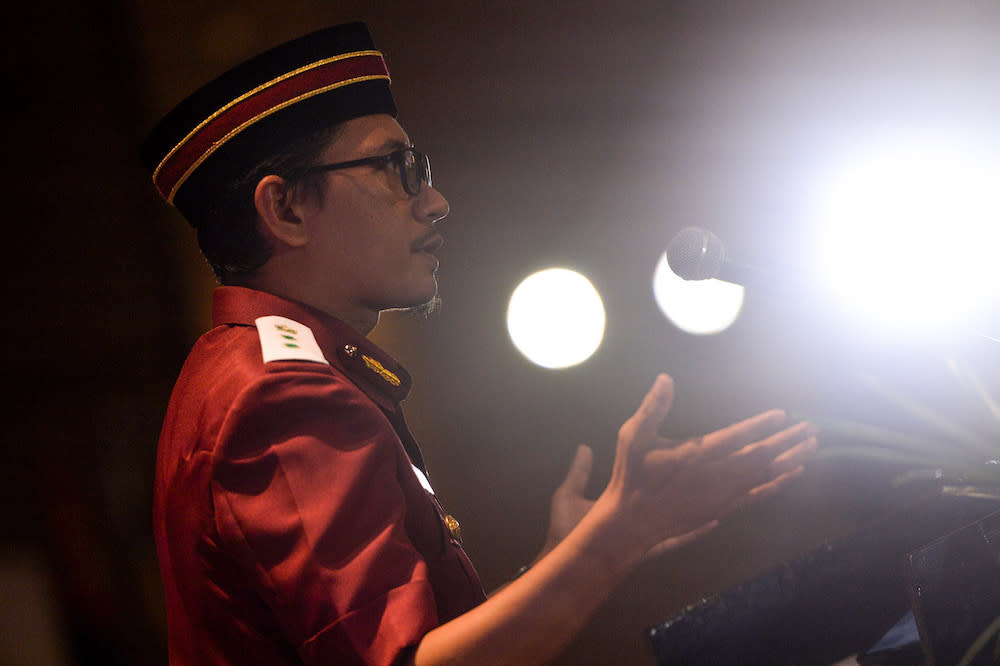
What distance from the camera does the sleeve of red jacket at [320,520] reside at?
64cm

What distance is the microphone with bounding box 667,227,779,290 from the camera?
0.77 meters

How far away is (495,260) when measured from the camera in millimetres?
2051

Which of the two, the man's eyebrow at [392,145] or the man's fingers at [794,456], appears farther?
the man's eyebrow at [392,145]

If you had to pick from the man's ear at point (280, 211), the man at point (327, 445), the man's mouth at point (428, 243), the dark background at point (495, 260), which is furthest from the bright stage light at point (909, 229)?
the man's ear at point (280, 211)

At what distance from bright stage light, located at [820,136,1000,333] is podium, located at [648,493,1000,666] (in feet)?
0.75

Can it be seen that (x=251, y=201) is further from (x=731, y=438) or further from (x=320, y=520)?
(x=731, y=438)

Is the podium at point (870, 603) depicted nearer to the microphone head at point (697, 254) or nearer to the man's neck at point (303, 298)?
the microphone head at point (697, 254)

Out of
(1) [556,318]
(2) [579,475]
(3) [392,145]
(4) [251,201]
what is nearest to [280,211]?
(4) [251,201]

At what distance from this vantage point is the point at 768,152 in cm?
196

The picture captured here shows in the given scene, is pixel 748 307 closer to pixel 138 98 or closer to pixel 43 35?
pixel 138 98

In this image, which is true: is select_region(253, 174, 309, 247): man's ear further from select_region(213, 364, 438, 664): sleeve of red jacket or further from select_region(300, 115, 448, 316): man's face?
select_region(213, 364, 438, 664): sleeve of red jacket

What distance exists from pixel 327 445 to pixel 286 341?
6.1 inches

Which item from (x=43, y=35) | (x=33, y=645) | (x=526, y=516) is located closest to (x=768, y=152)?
(x=526, y=516)

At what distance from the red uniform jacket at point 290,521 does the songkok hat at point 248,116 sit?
0.78ft
